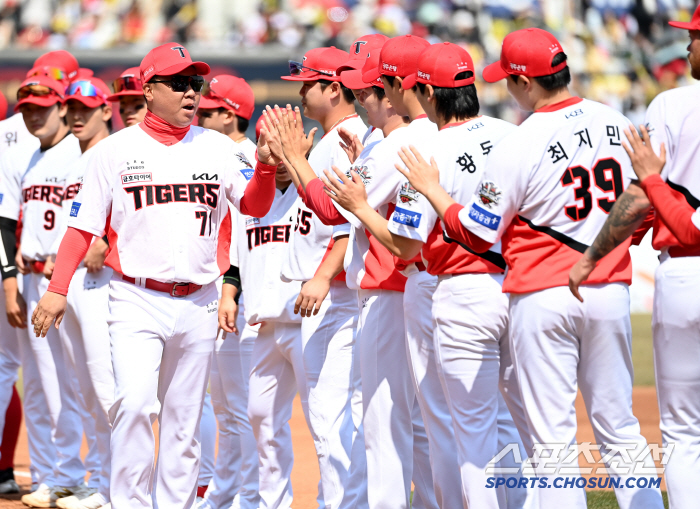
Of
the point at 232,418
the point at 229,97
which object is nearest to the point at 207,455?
the point at 232,418

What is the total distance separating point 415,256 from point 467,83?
85 cm

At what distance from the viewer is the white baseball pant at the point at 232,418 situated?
630 centimetres

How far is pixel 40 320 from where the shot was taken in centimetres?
489

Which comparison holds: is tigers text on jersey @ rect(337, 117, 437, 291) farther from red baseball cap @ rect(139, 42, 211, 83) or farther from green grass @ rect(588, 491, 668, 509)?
green grass @ rect(588, 491, 668, 509)

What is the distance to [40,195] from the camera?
6.75 meters

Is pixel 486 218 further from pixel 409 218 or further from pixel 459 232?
pixel 409 218

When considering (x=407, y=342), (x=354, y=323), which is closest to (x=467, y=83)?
(x=407, y=342)

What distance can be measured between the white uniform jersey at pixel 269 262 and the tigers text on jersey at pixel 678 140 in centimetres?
247

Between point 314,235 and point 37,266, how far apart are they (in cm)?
234

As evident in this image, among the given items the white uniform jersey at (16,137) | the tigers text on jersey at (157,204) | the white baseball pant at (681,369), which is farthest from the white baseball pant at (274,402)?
the white uniform jersey at (16,137)

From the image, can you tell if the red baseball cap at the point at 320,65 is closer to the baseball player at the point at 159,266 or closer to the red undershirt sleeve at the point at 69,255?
the baseball player at the point at 159,266

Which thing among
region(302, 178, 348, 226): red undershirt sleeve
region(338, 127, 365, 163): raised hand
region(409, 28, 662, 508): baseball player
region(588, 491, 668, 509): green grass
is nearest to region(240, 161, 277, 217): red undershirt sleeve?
region(302, 178, 348, 226): red undershirt sleeve

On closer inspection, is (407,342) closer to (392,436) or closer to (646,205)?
(392,436)

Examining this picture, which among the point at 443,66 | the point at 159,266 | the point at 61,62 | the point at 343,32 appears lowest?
the point at 159,266
